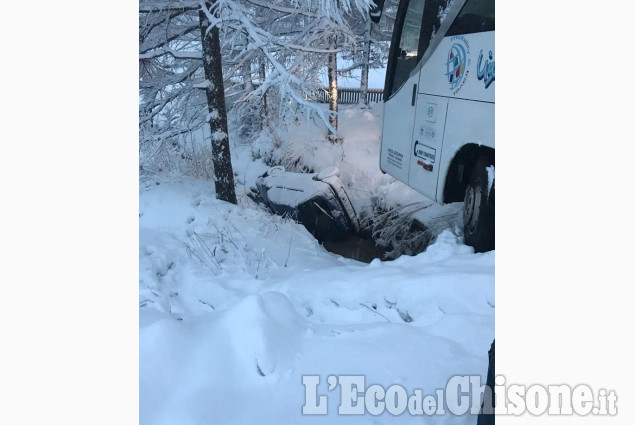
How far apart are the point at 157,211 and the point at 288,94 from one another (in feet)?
10.9

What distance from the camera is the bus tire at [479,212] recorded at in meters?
4.38

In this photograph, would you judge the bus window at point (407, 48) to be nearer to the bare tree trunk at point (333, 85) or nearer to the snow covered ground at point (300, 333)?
the snow covered ground at point (300, 333)

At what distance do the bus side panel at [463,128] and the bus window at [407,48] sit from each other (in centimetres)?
128

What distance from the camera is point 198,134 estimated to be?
39.7ft

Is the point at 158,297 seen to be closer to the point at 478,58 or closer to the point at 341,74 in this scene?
the point at 478,58

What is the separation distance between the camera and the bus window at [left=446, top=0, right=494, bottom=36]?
4090 millimetres

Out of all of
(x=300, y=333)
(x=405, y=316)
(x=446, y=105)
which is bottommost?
(x=405, y=316)

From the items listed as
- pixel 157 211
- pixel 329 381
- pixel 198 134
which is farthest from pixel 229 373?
pixel 198 134

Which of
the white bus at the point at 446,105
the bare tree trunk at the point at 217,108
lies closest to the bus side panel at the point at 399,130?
the white bus at the point at 446,105

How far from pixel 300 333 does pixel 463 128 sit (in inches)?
112

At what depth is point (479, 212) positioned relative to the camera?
4609 mm

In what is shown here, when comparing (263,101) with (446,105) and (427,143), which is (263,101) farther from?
(446,105)

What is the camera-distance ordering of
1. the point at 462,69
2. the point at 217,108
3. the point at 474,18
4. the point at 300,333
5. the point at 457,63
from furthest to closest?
the point at 217,108
the point at 457,63
the point at 462,69
the point at 474,18
the point at 300,333

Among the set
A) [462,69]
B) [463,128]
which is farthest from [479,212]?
[462,69]
